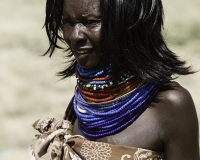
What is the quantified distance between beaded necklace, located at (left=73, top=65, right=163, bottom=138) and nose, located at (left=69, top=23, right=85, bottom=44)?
7.2 inches

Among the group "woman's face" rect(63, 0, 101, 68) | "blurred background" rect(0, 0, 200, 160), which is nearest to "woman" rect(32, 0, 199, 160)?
"woman's face" rect(63, 0, 101, 68)

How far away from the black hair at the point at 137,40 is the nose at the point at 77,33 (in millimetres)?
98

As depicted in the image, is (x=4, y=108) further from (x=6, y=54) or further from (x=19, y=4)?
(x=19, y=4)

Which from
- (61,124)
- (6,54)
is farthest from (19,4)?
(61,124)

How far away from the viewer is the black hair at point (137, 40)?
267cm

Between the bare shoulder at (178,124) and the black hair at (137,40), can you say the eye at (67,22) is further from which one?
the bare shoulder at (178,124)

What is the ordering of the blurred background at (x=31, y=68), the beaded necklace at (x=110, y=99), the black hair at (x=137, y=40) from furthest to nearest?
the blurred background at (x=31, y=68) < the beaded necklace at (x=110, y=99) < the black hair at (x=137, y=40)

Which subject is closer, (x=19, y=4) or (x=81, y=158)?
(x=81, y=158)

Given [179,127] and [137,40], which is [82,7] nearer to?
[137,40]

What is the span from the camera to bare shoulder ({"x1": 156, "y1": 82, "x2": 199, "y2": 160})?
271cm

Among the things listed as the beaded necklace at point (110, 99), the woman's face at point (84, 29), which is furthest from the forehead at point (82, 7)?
the beaded necklace at point (110, 99)

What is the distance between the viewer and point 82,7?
270 centimetres

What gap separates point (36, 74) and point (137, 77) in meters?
5.38

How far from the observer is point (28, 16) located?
10836mm
